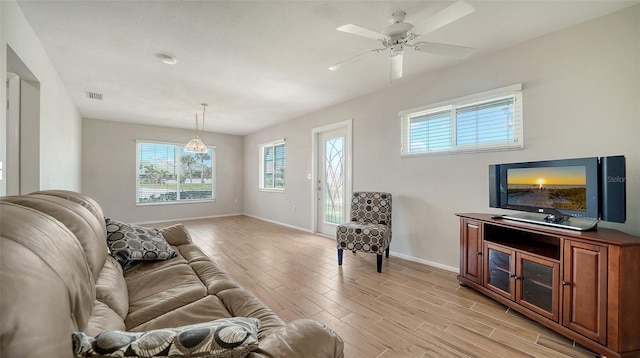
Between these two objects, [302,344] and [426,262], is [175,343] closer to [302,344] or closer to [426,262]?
[302,344]

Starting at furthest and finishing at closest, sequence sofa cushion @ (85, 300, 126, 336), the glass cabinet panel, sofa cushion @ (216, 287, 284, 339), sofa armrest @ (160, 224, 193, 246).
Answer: sofa armrest @ (160, 224, 193, 246), the glass cabinet panel, sofa cushion @ (216, 287, 284, 339), sofa cushion @ (85, 300, 126, 336)

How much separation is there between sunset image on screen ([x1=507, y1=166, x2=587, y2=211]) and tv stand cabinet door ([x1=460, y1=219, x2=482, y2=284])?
1.35 ft

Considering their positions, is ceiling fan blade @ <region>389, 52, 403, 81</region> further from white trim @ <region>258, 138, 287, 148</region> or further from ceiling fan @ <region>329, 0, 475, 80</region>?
white trim @ <region>258, 138, 287, 148</region>

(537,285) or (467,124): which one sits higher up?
(467,124)

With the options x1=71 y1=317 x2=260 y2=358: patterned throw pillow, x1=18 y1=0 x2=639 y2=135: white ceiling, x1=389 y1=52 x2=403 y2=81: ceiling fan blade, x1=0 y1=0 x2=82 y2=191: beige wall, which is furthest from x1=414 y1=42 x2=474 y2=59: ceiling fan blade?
x1=0 y1=0 x2=82 y2=191: beige wall

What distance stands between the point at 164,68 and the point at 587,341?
450cm

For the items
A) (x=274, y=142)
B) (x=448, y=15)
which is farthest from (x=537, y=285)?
(x=274, y=142)

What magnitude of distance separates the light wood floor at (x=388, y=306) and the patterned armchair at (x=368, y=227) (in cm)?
28

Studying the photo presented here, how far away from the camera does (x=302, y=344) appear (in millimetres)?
769

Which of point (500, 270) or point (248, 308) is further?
point (500, 270)

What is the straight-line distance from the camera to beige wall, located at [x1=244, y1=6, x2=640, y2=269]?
6.51ft

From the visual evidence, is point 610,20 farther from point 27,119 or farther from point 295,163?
point 27,119

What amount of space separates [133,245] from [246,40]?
6.56 feet

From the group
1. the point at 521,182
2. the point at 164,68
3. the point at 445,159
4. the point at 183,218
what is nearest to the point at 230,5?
the point at 164,68
